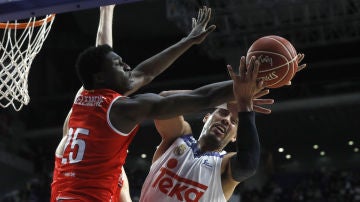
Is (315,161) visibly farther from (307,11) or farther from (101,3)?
(101,3)

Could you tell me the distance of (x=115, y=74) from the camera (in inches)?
122

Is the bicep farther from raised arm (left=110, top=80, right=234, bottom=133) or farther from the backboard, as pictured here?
raised arm (left=110, top=80, right=234, bottom=133)

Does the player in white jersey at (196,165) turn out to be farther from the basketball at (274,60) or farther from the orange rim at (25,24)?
the orange rim at (25,24)

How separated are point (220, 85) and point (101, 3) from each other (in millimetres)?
839

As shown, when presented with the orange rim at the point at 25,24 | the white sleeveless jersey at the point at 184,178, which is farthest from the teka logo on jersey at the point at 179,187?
the orange rim at the point at 25,24

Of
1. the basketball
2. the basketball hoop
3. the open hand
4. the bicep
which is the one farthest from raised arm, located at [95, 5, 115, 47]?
the basketball

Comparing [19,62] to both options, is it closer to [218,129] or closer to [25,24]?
[25,24]

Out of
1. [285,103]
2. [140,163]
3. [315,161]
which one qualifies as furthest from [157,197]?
[315,161]

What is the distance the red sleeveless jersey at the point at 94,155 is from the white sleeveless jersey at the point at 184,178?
0.92m

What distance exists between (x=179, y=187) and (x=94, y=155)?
1.06 m

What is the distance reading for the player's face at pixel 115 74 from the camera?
3085mm

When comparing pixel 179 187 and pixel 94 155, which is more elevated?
pixel 94 155

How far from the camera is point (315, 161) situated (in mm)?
19844

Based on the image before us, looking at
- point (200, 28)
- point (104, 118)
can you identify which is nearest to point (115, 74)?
point (104, 118)
